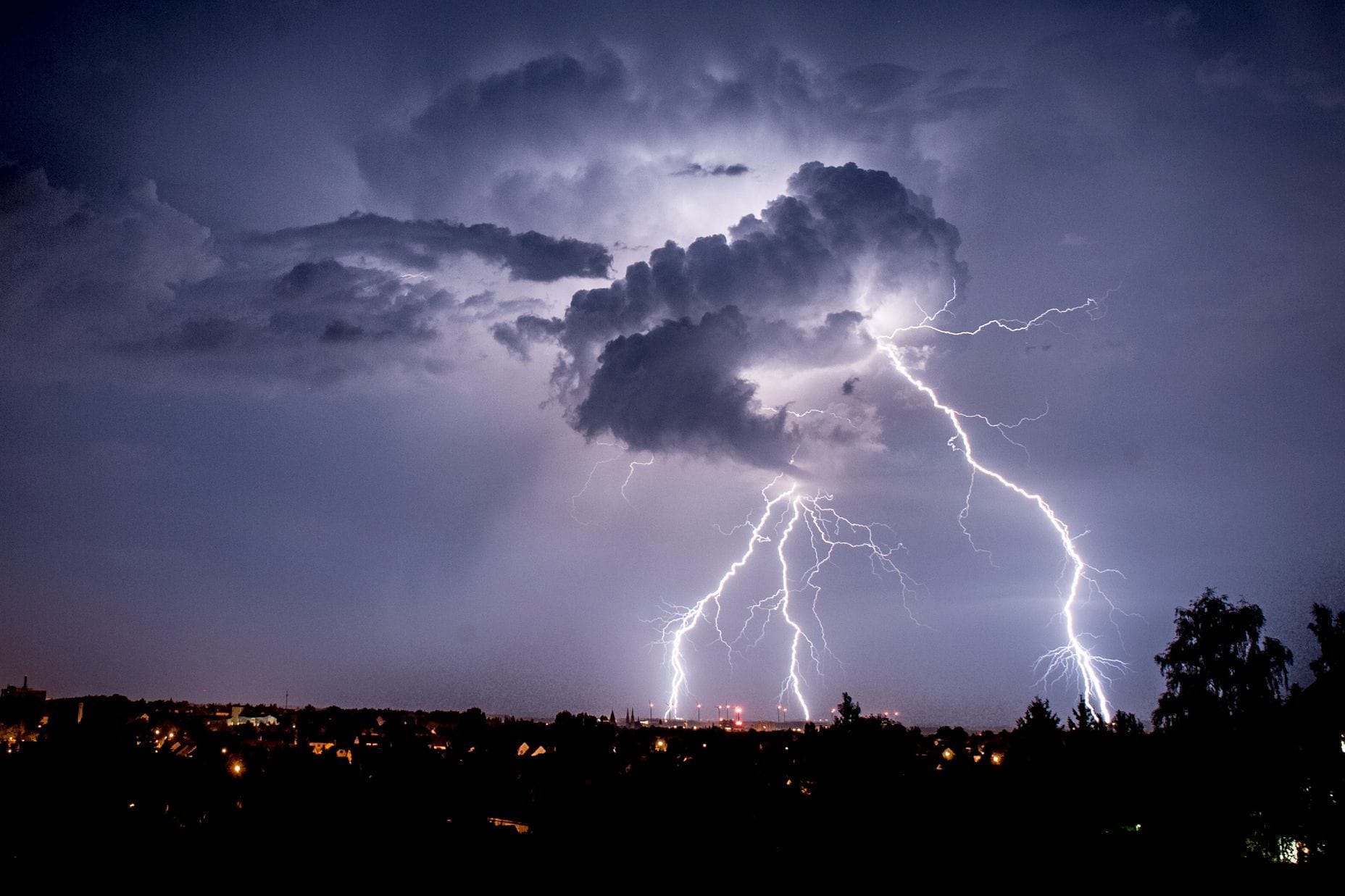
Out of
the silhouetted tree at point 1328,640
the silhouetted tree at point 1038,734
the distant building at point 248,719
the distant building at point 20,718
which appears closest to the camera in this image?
the silhouetted tree at point 1038,734

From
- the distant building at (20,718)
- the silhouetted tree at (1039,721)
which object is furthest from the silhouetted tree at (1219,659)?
the distant building at (20,718)

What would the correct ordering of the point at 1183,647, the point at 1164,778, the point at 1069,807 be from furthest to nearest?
1. the point at 1183,647
2. the point at 1164,778
3. the point at 1069,807

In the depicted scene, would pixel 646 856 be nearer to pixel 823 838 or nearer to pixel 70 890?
pixel 823 838

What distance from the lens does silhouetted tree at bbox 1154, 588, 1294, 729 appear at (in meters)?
27.1

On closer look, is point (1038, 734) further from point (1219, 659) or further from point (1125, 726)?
point (1219, 659)

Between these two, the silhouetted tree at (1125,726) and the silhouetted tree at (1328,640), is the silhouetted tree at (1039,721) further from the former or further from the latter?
the silhouetted tree at (1328,640)

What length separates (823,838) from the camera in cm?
Result: 1316

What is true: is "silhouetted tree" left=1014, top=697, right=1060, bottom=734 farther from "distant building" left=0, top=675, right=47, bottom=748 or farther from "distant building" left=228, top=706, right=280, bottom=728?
"distant building" left=228, top=706, right=280, bottom=728

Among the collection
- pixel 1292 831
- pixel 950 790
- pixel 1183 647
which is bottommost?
pixel 1292 831

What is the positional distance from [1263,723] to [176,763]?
19.8 metres

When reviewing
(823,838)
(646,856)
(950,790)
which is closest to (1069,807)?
(950,790)

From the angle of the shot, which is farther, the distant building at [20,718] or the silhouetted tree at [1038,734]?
the distant building at [20,718]

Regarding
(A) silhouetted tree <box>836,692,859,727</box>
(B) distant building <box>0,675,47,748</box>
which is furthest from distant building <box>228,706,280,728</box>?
(A) silhouetted tree <box>836,692,859,727</box>

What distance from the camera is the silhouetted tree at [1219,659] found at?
27109 millimetres
